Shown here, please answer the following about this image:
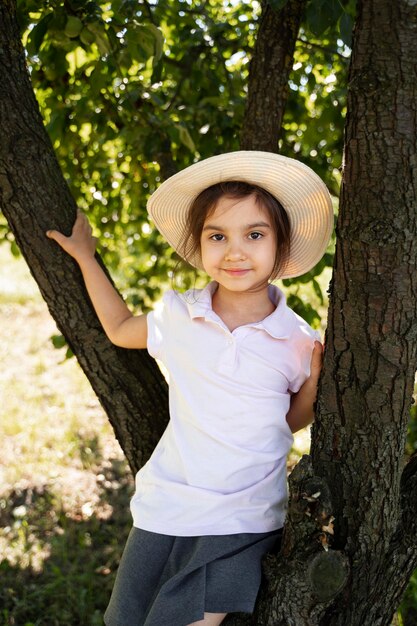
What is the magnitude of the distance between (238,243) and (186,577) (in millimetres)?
877

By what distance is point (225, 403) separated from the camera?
6.33 ft

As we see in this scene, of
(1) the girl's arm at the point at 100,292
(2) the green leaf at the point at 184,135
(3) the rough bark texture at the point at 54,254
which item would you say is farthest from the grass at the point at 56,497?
(2) the green leaf at the point at 184,135

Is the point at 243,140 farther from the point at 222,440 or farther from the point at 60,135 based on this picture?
the point at 222,440

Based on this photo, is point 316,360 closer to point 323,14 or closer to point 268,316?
point 268,316

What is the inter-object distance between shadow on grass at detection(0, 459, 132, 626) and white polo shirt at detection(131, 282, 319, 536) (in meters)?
1.36

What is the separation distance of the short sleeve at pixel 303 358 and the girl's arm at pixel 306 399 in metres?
0.02

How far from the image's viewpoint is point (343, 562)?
169 centimetres

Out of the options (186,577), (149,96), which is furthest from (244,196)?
(149,96)

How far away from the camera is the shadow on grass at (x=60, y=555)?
10.1 feet

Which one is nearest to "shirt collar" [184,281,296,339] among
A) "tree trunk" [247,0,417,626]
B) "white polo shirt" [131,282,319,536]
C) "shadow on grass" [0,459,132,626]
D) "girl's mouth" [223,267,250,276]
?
"white polo shirt" [131,282,319,536]

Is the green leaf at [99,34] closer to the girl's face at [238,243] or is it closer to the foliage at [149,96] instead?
the foliage at [149,96]

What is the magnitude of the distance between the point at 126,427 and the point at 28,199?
0.79m

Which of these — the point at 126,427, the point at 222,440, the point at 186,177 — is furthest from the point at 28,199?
the point at 222,440

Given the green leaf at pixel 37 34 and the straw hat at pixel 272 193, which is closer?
the straw hat at pixel 272 193
